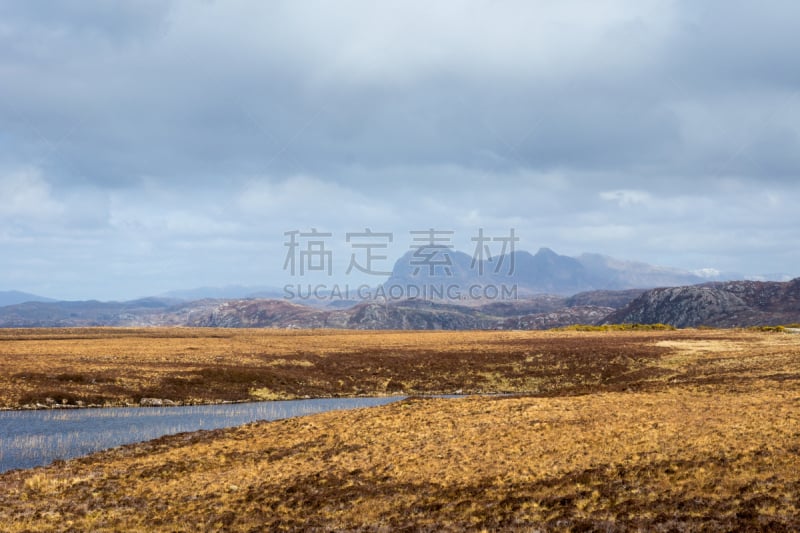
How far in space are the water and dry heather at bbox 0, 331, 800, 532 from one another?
3870 mm

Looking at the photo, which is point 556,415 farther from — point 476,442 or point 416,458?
point 416,458

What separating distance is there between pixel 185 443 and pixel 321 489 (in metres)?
12.7

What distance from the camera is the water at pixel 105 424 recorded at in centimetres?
3306

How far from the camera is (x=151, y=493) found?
2366 centimetres

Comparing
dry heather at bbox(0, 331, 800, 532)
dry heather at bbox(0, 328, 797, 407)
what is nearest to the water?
dry heather at bbox(0, 331, 800, 532)

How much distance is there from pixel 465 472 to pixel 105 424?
93.1 feet

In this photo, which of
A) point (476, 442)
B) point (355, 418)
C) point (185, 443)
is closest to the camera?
point (476, 442)

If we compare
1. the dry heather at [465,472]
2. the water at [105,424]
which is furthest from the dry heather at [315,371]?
the dry heather at [465,472]

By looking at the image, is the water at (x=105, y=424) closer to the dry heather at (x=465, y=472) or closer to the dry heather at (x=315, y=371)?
the dry heather at (x=465, y=472)

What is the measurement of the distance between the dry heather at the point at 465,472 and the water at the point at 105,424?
3870 mm

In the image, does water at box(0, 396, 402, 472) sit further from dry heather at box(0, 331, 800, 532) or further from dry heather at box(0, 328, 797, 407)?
dry heather at box(0, 328, 797, 407)

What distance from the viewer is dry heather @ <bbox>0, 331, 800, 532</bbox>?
19.1m

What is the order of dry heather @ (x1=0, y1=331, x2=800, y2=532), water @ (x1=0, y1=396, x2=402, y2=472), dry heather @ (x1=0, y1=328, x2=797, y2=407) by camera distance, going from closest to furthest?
dry heather @ (x1=0, y1=331, x2=800, y2=532) < water @ (x1=0, y1=396, x2=402, y2=472) < dry heather @ (x1=0, y1=328, x2=797, y2=407)

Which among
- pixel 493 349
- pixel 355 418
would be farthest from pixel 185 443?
pixel 493 349
